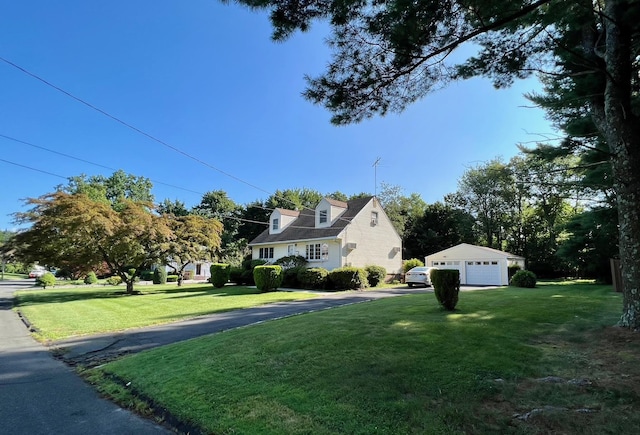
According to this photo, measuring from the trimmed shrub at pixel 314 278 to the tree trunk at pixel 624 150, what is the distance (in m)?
17.5

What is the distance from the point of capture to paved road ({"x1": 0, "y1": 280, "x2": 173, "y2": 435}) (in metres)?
3.96

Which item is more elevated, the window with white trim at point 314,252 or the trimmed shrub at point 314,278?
the window with white trim at point 314,252

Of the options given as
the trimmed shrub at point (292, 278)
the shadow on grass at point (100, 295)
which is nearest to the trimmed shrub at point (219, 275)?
the shadow on grass at point (100, 295)

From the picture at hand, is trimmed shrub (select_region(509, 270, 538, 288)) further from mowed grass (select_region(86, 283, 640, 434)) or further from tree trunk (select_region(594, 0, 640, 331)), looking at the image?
tree trunk (select_region(594, 0, 640, 331))

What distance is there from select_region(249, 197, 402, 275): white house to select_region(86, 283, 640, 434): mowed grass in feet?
61.3

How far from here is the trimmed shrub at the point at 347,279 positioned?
22.6m

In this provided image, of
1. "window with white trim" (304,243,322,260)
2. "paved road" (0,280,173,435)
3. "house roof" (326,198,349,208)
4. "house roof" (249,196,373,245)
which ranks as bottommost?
"paved road" (0,280,173,435)

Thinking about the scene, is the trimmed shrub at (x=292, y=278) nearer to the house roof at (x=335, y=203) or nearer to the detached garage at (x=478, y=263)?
the house roof at (x=335, y=203)

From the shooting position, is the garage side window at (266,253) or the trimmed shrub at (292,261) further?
the garage side window at (266,253)

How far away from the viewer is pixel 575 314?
322 inches

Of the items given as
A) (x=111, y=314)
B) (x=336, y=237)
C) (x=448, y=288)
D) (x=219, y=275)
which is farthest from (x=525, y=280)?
(x=111, y=314)

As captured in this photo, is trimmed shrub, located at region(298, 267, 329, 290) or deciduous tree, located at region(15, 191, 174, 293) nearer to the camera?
deciduous tree, located at region(15, 191, 174, 293)

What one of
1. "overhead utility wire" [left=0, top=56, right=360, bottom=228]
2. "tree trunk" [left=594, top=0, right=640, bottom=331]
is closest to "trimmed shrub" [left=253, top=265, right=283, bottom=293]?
"overhead utility wire" [left=0, top=56, right=360, bottom=228]

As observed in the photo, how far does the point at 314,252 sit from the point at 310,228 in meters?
2.67
